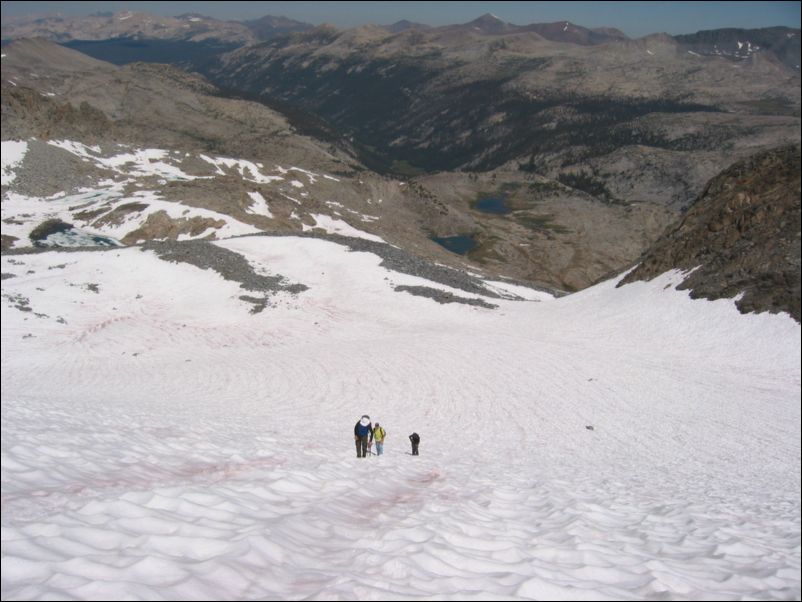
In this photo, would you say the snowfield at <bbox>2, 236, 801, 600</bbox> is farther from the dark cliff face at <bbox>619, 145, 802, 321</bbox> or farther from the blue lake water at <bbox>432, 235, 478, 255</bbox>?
the blue lake water at <bbox>432, 235, 478, 255</bbox>

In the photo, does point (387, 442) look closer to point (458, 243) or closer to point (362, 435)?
→ point (362, 435)

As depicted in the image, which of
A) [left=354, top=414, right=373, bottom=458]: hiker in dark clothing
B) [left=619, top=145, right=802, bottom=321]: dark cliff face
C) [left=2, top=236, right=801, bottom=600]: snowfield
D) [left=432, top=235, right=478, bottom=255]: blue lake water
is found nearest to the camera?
[left=2, top=236, right=801, bottom=600]: snowfield

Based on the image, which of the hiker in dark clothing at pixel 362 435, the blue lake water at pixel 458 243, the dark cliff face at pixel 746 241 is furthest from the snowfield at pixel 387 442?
the blue lake water at pixel 458 243

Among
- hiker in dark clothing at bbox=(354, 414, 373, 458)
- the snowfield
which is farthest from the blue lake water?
hiker in dark clothing at bbox=(354, 414, 373, 458)

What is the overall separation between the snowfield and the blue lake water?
76421 mm

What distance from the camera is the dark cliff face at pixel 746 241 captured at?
28.5 m

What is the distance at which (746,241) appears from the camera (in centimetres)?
3212

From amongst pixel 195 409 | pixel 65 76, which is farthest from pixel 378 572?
pixel 65 76

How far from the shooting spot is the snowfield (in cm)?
526

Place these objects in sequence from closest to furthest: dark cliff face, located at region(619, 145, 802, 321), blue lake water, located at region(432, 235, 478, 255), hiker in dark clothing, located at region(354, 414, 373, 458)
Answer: hiker in dark clothing, located at region(354, 414, 373, 458) → dark cliff face, located at region(619, 145, 802, 321) → blue lake water, located at region(432, 235, 478, 255)

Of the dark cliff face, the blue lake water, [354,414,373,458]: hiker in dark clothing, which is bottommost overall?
[354,414,373,458]: hiker in dark clothing

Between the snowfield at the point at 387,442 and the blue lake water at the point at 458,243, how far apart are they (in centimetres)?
7642

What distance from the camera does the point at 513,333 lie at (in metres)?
31.7

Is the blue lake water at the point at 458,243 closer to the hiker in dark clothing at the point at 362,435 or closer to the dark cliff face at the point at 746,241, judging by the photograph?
the dark cliff face at the point at 746,241
